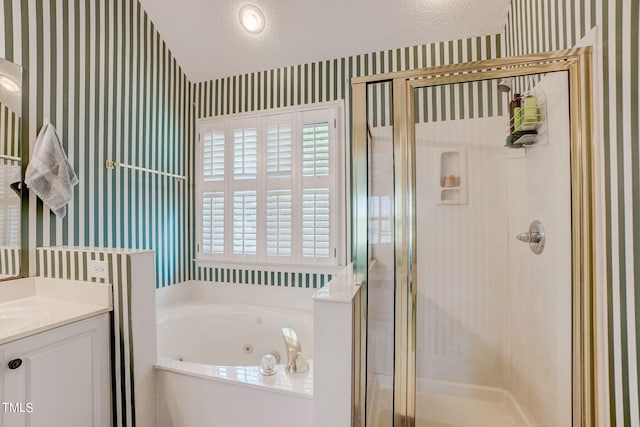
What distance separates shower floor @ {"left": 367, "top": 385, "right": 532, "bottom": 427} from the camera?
176 centimetres

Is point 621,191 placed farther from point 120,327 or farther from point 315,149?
point 120,327

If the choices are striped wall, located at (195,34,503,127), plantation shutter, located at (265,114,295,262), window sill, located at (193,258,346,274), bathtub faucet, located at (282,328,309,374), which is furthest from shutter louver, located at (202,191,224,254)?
bathtub faucet, located at (282,328,309,374)

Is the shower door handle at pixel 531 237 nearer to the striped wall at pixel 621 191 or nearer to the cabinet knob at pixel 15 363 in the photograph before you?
the striped wall at pixel 621 191

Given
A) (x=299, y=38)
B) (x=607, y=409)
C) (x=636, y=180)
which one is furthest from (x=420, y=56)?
(x=607, y=409)

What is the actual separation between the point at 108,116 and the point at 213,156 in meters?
0.86

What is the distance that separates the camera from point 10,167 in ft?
5.13

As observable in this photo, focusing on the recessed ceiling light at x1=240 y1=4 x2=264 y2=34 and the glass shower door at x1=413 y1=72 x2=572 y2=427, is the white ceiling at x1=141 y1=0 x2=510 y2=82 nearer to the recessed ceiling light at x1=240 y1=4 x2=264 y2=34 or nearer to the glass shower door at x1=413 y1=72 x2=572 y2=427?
the recessed ceiling light at x1=240 y1=4 x2=264 y2=34

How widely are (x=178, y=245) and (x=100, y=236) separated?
727mm

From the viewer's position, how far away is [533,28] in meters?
Answer: 1.66

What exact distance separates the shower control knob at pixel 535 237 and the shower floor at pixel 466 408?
1.01 m

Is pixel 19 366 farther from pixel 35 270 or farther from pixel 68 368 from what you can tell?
pixel 35 270

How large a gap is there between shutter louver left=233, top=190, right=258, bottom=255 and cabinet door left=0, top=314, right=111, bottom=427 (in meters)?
1.27

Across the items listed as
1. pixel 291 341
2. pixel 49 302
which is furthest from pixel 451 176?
pixel 49 302

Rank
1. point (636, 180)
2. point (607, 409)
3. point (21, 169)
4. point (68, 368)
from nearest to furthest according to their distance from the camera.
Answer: point (636, 180) < point (607, 409) < point (68, 368) < point (21, 169)
